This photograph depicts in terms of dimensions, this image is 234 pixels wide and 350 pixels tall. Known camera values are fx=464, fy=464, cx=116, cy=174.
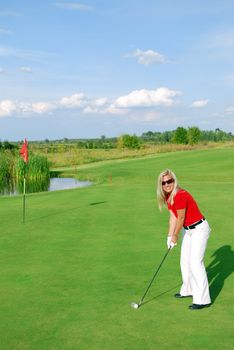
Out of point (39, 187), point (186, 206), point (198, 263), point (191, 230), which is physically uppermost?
point (186, 206)

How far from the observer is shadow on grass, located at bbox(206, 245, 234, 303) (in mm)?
7334

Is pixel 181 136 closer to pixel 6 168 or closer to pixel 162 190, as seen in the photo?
pixel 6 168

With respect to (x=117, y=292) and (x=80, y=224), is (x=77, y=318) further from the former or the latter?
(x=80, y=224)

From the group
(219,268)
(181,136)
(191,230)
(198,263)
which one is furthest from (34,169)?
(181,136)

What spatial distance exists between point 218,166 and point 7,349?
38702 millimetres

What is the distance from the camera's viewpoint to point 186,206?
6344 mm

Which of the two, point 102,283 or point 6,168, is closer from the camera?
point 102,283

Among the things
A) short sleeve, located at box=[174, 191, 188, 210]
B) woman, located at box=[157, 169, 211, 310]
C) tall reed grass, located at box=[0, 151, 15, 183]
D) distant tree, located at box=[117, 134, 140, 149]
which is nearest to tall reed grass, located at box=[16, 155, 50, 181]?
tall reed grass, located at box=[0, 151, 15, 183]

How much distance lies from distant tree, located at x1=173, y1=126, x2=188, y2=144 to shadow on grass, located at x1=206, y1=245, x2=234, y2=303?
3719 inches

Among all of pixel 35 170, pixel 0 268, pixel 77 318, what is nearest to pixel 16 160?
pixel 35 170

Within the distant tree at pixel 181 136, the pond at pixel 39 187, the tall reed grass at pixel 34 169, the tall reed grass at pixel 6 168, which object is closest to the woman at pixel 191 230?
the pond at pixel 39 187

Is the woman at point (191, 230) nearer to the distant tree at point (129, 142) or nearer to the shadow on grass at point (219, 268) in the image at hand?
the shadow on grass at point (219, 268)

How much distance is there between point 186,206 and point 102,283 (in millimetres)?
2079

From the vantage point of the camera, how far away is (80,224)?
12.9m
